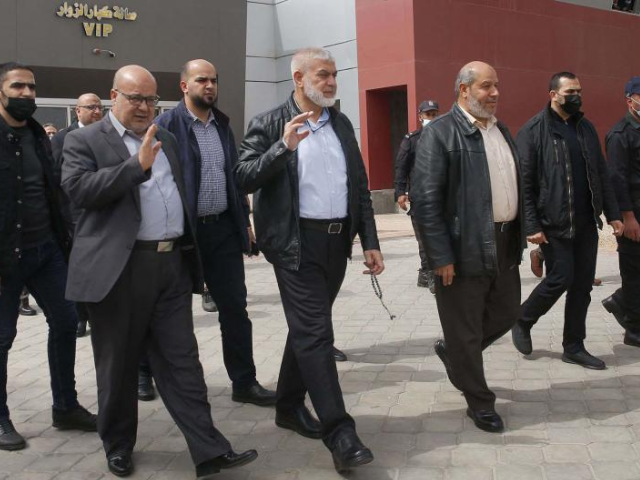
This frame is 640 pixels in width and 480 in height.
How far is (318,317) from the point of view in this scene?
14.6 ft

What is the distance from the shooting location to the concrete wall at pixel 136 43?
2011 centimetres

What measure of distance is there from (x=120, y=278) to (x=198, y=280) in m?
0.54

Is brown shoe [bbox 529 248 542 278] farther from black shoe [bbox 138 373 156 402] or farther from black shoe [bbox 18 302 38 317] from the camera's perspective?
black shoe [bbox 18 302 38 317]

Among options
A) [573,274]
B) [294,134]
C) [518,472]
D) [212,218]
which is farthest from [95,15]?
[518,472]

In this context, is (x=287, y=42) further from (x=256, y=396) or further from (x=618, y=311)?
(x=256, y=396)

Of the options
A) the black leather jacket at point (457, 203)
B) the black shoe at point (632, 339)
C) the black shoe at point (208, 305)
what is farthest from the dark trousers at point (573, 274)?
the black shoe at point (208, 305)

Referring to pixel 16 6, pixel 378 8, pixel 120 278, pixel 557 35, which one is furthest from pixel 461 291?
pixel 557 35

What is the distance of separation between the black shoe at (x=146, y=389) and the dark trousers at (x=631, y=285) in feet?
12.0

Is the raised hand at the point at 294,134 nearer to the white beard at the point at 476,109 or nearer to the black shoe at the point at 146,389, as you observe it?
the white beard at the point at 476,109

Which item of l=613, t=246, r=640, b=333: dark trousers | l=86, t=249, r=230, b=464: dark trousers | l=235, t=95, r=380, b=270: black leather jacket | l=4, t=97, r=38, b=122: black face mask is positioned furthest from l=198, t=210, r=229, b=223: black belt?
l=613, t=246, r=640, b=333: dark trousers

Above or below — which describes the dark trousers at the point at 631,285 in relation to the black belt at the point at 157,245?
below

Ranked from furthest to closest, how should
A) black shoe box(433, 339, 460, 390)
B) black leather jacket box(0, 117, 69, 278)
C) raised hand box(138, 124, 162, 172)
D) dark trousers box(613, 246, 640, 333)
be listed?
dark trousers box(613, 246, 640, 333) < black shoe box(433, 339, 460, 390) < black leather jacket box(0, 117, 69, 278) < raised hand box(138, 124, 162, 172)

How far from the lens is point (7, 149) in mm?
4785

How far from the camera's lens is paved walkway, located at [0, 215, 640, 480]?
4.33 m
